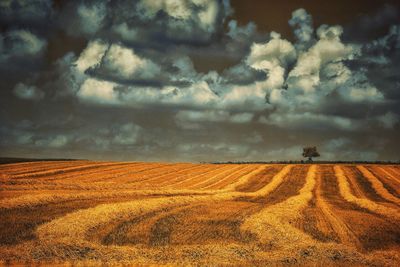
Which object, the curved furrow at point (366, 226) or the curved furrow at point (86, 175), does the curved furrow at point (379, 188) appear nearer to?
the curved furrow at point (366, 226)

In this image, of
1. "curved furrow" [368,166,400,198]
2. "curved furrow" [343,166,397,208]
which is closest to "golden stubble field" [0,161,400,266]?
"curved furrow" [343,166,397,208]

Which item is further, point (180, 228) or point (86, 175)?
point (86, 175)

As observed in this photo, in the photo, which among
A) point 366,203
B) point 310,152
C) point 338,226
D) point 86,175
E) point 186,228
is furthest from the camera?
point 310,152

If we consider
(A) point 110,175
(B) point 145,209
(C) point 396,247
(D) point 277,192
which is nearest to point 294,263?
(C) point 396,247

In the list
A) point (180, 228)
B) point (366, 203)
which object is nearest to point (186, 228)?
point (180, 228)

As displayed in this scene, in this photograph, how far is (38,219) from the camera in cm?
1783

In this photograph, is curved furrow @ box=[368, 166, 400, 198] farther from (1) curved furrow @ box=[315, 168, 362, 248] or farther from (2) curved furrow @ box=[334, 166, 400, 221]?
(1) curved furrow @ box=[315, 168, 362, 248]

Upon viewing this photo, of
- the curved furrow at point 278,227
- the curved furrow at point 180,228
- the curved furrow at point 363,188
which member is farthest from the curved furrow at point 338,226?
the curved furrow at point 363,188

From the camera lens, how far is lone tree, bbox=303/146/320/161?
97.4m

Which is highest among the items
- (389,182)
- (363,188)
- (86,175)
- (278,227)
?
(86,175)

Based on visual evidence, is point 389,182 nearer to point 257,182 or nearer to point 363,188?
point 363,188

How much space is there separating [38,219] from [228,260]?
9.29 m

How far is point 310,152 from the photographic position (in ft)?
321

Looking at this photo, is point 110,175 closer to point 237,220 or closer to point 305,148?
point 237,220
